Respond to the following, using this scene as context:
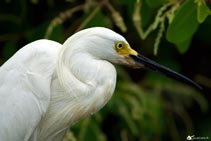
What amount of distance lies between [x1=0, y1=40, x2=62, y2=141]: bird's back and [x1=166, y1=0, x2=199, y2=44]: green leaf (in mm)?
387

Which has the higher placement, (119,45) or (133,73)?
(119,45)

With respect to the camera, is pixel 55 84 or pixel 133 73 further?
pixel 133 73

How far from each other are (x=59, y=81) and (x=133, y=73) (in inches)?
80.1

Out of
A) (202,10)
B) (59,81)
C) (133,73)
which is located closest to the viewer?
(202,10)

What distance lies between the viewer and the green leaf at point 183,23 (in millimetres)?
2352

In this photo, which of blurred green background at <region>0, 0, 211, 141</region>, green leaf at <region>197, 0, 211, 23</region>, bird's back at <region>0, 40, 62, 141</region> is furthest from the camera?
blurred green background at <region>0, 0, 211, 141</region>

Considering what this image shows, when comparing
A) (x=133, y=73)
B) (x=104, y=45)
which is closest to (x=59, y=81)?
(x=104, y=45)

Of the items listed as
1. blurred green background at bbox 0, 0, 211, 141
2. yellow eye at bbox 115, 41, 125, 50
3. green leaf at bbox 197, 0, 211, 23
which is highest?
green leaf at bbox 197, 0, 211, 23

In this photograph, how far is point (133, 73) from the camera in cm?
432

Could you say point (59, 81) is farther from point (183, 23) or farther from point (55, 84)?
point (183, 23)

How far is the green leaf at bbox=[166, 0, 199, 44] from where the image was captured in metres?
2.35

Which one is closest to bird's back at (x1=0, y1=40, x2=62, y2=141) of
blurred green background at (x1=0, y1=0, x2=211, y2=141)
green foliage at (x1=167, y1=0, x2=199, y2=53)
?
green foliage at (x1=167, y1=0, x2=199, y2=53)

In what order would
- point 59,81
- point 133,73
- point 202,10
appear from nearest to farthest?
point 202,10 < point 59,81 < point 133,73

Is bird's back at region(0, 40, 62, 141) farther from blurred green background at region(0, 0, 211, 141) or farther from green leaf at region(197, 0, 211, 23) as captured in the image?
blurred green background at region(0, 0, 211, 141)
